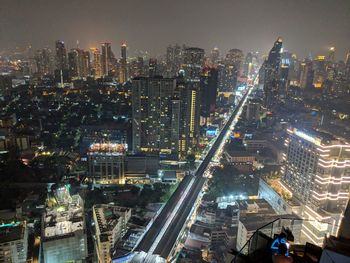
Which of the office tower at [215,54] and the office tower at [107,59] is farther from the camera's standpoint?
the office tower at [215,54]

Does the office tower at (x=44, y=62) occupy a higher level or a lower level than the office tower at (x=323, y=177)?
higher

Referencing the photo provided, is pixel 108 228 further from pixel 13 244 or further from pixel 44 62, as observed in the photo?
pixel 44 62

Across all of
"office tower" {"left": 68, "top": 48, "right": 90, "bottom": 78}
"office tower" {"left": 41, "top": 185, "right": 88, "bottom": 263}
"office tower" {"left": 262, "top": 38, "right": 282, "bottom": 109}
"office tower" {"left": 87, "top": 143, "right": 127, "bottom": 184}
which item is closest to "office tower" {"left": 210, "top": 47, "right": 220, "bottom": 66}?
"office tower" {"left": 262, "top": 38, "right": 282, "bottom": 109}

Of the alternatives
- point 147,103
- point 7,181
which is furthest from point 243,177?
point 7,181

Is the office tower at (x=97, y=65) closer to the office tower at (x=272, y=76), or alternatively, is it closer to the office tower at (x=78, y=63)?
the office tower at (x=78, y=63)

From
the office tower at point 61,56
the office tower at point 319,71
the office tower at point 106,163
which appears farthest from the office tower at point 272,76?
the office tower at point 61,56
